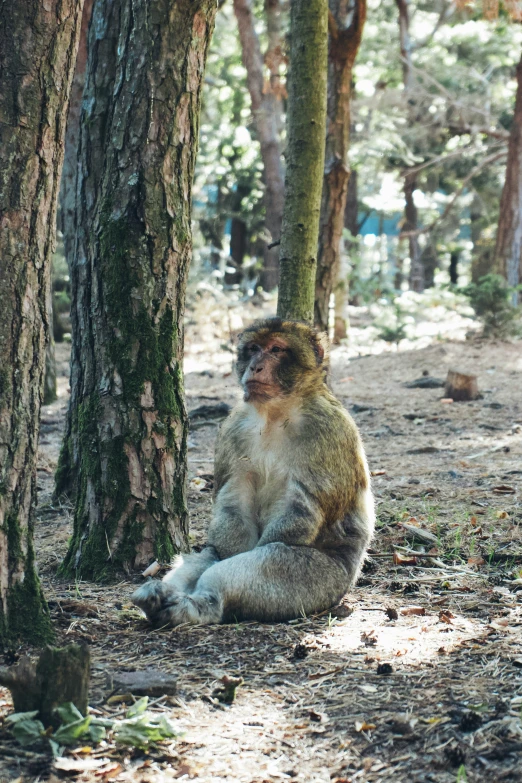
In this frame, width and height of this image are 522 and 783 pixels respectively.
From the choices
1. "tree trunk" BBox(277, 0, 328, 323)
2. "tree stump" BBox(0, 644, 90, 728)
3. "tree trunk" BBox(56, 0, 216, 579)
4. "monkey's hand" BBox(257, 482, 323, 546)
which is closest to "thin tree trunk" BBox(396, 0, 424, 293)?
"tree trunk" BBox(277, 0, 328, 323)

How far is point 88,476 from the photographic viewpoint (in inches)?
211

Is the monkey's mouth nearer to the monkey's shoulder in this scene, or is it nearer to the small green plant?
the monkey's shoulder

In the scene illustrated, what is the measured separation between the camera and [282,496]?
4969mm

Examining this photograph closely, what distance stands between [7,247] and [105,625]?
77.4 inches

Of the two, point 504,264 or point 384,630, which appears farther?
point 504,264

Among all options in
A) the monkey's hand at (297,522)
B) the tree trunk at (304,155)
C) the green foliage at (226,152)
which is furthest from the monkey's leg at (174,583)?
the green foliage at (226,152)

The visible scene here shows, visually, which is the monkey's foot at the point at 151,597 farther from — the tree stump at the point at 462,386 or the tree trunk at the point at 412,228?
the tree trunk at the point at 412,228

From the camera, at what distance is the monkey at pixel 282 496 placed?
4.61 m

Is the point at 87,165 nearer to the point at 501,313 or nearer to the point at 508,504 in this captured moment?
the point at 508,504

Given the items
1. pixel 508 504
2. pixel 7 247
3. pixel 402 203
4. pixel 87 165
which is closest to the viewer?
pixel 7 247

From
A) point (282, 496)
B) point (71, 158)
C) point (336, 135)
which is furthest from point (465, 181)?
point (282, 496)

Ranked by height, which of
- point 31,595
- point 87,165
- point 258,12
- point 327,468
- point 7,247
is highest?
point 258,12

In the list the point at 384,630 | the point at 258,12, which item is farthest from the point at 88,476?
the point at 258,12

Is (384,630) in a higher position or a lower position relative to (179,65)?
lower
